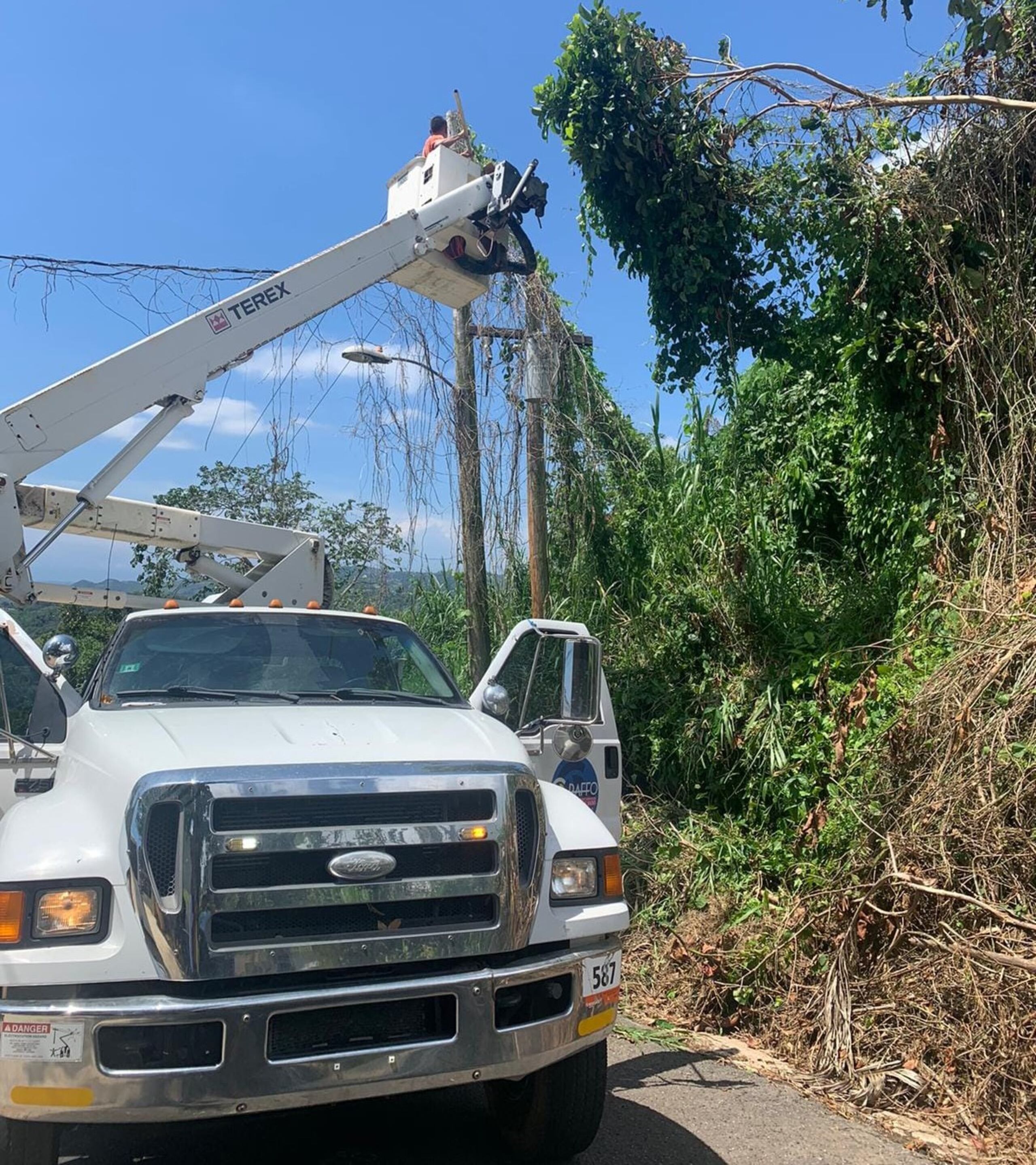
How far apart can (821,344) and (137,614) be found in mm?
6057

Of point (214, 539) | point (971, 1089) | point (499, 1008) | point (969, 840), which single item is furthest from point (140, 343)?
point (971, 1089)

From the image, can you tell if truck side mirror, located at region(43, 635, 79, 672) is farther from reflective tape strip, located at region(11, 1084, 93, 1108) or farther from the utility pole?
the utility pole

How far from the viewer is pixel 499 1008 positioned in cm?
365

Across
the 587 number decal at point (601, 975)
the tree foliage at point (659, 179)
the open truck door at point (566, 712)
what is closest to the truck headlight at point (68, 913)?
the 587 number decal at point (601, 975)

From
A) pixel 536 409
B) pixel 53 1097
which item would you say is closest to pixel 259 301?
pixel 536 409

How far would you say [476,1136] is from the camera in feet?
14.9

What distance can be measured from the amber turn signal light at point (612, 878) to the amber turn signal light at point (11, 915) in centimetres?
200

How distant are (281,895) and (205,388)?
5241mm

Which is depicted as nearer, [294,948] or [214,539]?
[294,948]

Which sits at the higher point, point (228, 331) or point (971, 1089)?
point (228, 331)

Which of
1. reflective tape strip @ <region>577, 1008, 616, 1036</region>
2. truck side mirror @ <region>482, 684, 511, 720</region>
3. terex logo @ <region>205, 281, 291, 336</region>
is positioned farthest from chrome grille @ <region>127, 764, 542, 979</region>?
terex logo @ <region>205, 281, 291, 336</region>

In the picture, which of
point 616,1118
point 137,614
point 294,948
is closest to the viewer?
point 294,948

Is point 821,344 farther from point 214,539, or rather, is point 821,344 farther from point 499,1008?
point 499,1008

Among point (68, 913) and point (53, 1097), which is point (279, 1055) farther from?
point (68, 913)
